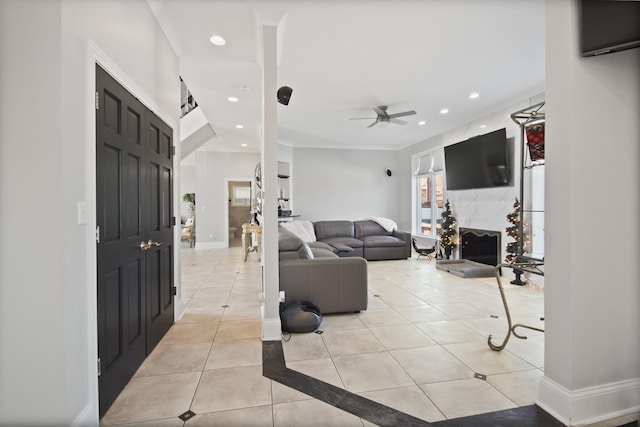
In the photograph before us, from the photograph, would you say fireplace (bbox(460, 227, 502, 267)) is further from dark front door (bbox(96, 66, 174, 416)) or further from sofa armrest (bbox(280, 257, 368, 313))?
dark front door (bbox(96, 66, 174, 416))

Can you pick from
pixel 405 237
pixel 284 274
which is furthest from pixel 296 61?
pixel 405 237

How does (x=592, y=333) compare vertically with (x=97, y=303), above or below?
below

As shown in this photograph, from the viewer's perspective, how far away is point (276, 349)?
242 cm

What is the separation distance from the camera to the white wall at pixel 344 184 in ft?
24.8

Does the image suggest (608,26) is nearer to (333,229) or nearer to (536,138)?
(536,138)

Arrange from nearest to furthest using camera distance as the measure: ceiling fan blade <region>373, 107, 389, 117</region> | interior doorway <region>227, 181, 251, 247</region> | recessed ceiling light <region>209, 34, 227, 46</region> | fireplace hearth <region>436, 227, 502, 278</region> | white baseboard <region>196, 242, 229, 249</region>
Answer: recessed ceiling light <region>209, 34, 227, 46</region>
ceiling fan blade <region>373, 107, 389, 117</region>
fireplace hearth <region>436, 227, 502, 278</region>
white baseboard <region>196, 242, 229, 249</region>
interior doorway <region>227, 181, 251, 247</region>

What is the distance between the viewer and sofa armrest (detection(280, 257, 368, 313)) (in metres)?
3.06

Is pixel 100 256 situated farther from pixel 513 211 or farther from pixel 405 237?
pixel 405 237

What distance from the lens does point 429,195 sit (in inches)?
280

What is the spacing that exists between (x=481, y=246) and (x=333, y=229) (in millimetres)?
3175

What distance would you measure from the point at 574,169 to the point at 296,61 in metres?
2.85

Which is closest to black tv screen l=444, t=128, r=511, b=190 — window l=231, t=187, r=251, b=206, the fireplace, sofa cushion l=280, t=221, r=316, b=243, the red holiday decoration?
the fireplace

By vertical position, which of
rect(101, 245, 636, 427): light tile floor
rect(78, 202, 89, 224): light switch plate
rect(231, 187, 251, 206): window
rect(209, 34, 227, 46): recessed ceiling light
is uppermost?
rect(209, 34, 227, 46): recessed ceiling light

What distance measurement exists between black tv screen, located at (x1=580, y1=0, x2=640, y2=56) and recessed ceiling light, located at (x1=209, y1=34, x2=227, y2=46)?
2.78 m
